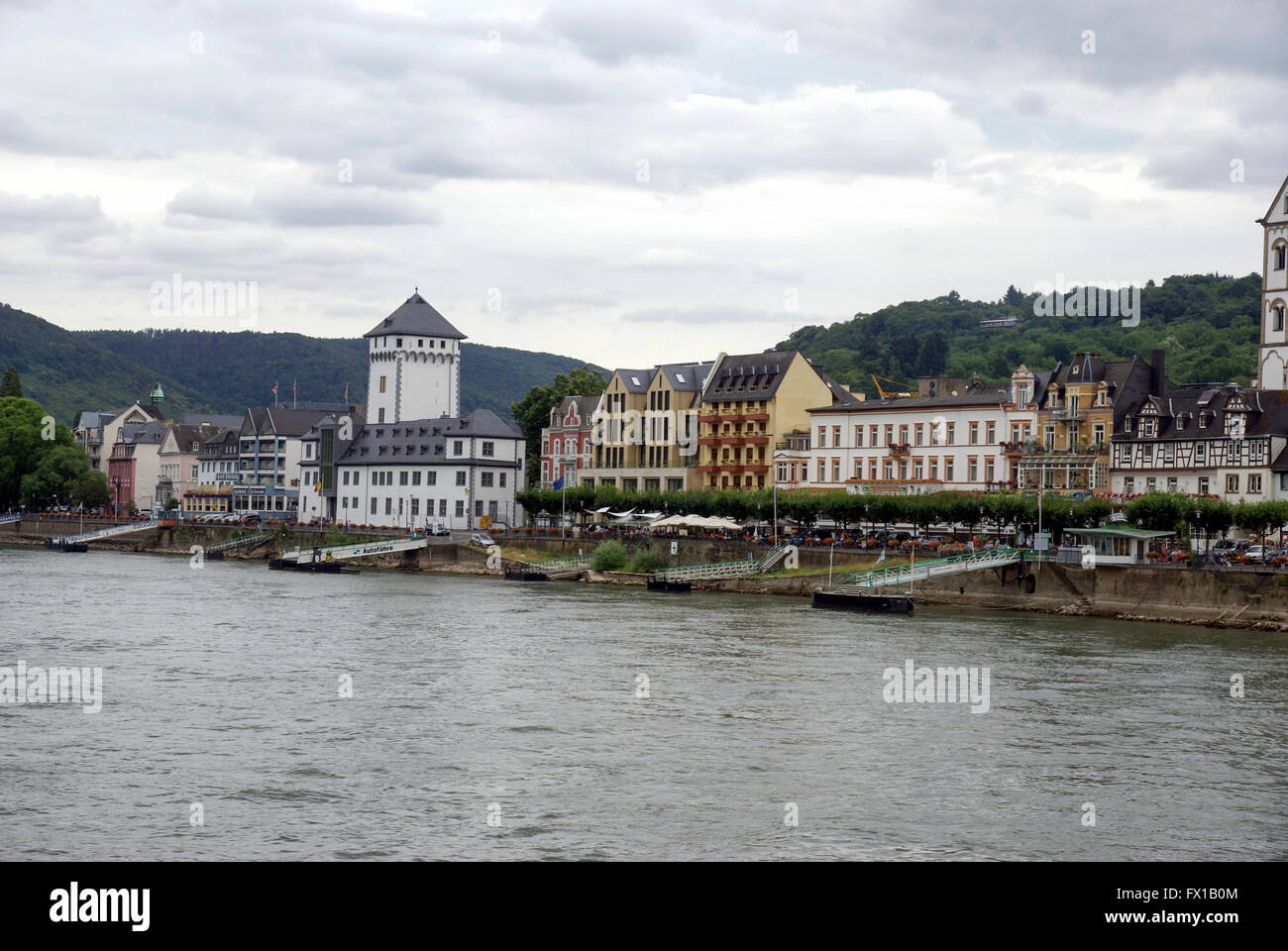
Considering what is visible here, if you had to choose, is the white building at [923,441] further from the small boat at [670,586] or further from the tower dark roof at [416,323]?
the tower dark roof at [416,323]

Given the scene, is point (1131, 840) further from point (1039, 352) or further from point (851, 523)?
point (1039, 352)

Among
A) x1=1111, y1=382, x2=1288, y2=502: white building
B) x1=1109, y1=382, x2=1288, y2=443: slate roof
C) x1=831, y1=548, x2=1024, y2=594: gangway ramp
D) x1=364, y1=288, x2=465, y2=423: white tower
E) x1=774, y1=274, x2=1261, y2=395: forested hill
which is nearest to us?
x1=831, y1=548, x2=1024, y2=594: gangway ramp

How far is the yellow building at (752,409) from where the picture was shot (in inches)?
4577

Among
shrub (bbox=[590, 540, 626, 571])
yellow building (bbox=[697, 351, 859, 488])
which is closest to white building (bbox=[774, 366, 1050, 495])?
yellow building (bbox=[697, 351, 859, 488])

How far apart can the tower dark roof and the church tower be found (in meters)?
82.3

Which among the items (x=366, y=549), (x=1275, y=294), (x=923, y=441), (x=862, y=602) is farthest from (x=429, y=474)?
(x=1275, y=294)

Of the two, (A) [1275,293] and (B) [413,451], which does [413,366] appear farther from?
(A) [1275,293]

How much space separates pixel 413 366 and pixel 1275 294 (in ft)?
275

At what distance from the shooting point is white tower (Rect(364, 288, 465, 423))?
15100cm

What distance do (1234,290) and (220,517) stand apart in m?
122

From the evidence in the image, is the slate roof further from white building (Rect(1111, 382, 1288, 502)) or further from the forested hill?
the forested hill

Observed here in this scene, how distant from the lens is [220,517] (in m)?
152

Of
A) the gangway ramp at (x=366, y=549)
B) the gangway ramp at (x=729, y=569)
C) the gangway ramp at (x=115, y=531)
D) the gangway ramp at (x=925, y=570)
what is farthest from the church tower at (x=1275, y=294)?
the gangway ramp at (x=115, y=531)
